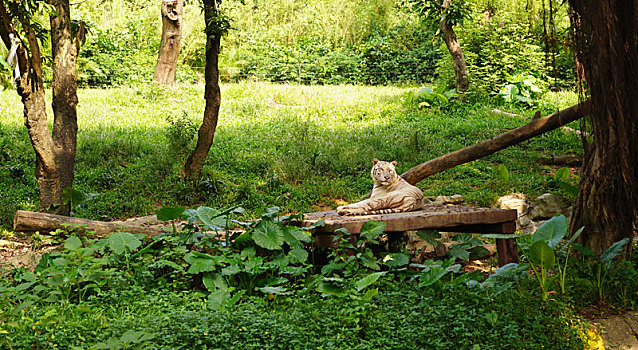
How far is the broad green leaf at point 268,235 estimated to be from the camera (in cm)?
577

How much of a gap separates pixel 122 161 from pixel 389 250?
689cm

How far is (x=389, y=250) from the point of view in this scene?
6984 mm

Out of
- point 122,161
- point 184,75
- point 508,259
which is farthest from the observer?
point 184,75

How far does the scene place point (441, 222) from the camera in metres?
6.36

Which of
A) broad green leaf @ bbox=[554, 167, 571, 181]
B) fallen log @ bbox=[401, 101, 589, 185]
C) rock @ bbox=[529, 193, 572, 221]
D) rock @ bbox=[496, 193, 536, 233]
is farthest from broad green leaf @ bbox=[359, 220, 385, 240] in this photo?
broad green leaf @ bbox=[554, 167, 571, 181]

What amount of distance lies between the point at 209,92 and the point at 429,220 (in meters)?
5.35

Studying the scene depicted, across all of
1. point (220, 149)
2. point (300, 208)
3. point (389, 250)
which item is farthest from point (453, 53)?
point (389, 250)

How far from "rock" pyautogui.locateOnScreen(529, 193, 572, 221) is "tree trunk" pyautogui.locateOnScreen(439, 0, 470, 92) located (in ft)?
24.7

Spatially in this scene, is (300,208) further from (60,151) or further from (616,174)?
(616,174)

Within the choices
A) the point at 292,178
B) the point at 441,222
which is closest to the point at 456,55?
the point at 292,178

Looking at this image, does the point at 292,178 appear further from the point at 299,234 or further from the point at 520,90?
the point at 520,90

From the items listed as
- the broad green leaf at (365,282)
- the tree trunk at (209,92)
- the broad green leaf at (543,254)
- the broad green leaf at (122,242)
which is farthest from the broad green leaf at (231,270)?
the tree trunk at (209,92)

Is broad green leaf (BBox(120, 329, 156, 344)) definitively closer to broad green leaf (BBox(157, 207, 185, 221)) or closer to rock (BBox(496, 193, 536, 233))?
broad green leaf (BBox(157, 207, 185, 221))

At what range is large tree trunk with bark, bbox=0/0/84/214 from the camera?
7.67m
